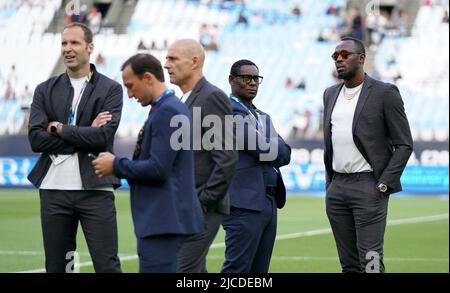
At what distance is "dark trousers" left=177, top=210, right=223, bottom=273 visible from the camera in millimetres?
6383

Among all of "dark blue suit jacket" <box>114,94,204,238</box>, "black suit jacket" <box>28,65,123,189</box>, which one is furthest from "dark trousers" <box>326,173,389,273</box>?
"dark blue suit jacket" <box>114,94,204,238</box>

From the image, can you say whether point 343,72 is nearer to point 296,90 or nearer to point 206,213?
point 206,213

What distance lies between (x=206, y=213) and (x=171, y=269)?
775 millimetres

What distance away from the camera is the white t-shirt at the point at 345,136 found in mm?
7809

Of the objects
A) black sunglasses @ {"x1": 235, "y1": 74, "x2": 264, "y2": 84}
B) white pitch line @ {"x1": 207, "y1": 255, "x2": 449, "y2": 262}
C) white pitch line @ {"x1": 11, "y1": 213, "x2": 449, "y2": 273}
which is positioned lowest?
white pitch line @ {"x1": 207, "y1": 255, "x2": 449, "y2": 262}

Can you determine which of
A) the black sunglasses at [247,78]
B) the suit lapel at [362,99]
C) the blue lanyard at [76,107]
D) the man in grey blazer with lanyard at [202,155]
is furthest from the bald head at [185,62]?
the suit lapel at [362,99]

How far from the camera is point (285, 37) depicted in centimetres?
3297

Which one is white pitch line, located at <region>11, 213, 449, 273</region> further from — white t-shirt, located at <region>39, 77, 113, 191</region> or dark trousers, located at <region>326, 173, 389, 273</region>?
dark trousers, located at <region>326, 173, 389, 273</region>

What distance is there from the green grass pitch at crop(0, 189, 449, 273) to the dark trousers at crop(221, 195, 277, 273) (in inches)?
159

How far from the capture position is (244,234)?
744cm

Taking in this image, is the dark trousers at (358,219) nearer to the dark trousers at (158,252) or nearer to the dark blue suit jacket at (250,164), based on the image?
the dark blue suit jacket at (250,164)

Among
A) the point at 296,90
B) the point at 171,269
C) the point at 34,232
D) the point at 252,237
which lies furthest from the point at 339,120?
the point at 296,90

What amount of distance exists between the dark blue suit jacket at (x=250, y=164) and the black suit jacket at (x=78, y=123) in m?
0.92

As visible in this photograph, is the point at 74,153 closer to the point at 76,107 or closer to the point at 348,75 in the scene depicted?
the point at 76,107
